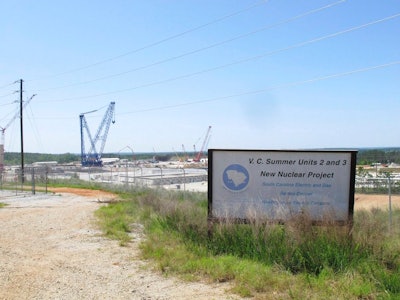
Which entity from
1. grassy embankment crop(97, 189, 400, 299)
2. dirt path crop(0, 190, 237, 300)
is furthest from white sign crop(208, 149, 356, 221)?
dirt path crop(0, 190, 237, 300)

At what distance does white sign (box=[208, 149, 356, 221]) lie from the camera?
8.08 meters

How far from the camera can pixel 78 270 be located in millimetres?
7488

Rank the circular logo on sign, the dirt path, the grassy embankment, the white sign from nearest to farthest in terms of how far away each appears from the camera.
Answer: the grassy embankment, the dirt path, the white sign, the circular logo on sign

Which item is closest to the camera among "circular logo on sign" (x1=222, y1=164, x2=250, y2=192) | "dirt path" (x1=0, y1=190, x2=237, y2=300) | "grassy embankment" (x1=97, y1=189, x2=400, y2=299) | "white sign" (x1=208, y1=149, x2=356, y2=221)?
"grassy embankment" (x1=97, y1=189, x2=400, y2=299)

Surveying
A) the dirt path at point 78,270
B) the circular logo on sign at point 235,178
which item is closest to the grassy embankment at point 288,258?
the dirt path at point 78,270

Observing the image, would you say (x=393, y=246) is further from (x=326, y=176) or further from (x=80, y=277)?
(x=80, y=277)

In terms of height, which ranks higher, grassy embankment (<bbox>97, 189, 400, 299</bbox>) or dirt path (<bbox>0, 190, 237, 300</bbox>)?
grassy embankment (<bbox>97, 189, 400, 299</bbox>)

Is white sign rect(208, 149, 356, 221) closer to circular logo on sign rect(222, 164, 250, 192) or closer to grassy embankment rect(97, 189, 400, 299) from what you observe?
circular logo on sign rect(222, 164, 250, 192)

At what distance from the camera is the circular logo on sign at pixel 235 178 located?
8.59m

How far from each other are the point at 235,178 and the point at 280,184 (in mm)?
828

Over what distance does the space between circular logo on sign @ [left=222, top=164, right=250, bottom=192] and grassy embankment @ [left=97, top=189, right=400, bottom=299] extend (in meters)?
0.76

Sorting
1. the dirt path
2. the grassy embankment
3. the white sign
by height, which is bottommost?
the dirt path

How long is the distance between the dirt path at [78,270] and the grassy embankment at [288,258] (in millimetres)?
377

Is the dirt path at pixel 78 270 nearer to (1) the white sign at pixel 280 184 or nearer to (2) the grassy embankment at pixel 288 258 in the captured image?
(2) the grassy embankment at pixel 288 258
